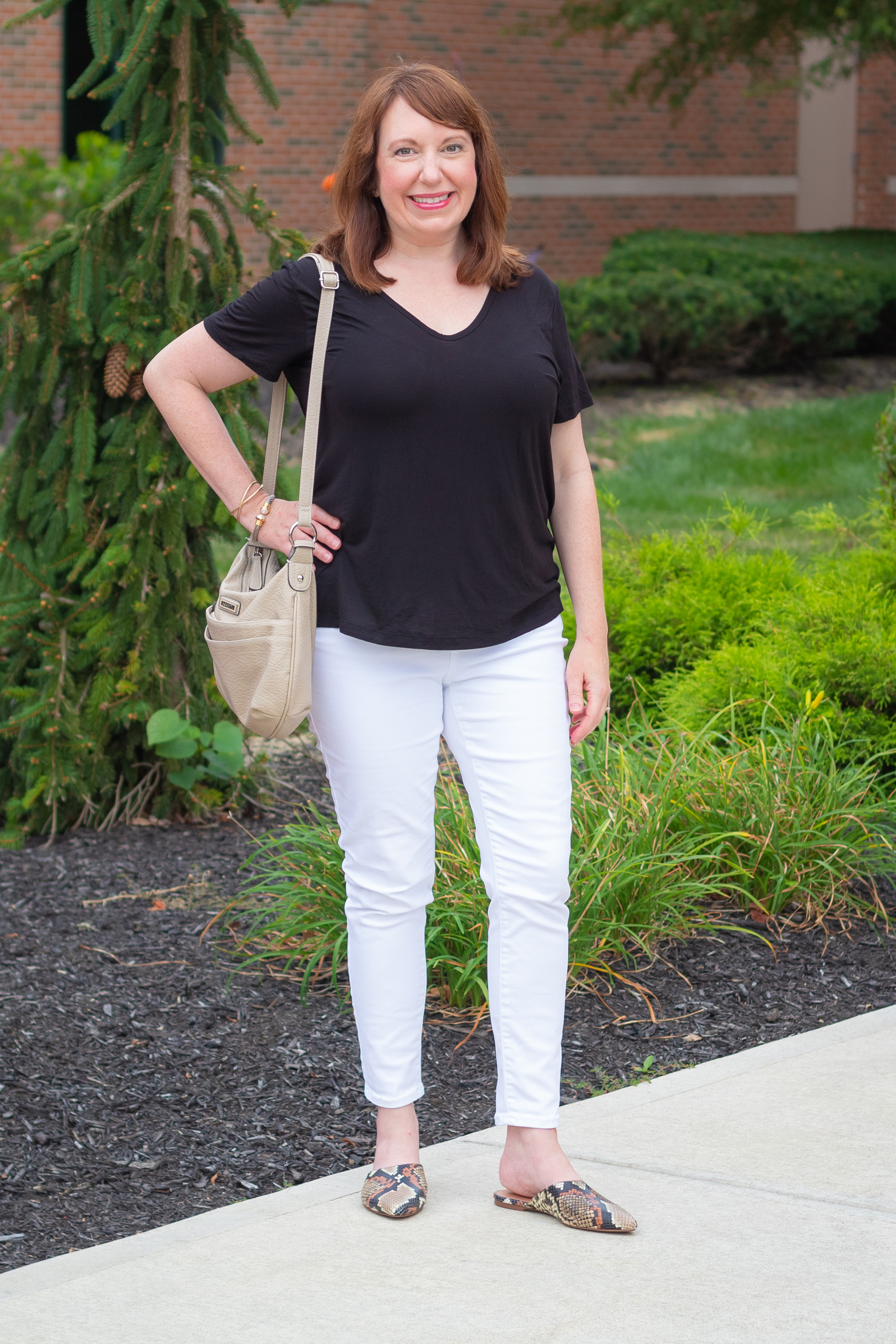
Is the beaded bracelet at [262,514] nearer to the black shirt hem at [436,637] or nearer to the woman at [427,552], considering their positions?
the woman at [427,552]

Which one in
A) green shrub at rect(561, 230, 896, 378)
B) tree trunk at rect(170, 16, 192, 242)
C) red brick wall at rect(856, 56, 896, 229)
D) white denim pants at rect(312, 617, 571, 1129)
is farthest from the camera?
red brick wall at rect(856, 56, 896, 229)

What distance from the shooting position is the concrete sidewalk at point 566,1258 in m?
2.46

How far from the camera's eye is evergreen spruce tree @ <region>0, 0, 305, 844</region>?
4953mm

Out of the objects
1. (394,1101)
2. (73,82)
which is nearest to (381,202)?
(394,1101)

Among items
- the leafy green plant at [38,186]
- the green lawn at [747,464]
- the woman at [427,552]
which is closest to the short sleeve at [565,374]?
the woman at [427,552]

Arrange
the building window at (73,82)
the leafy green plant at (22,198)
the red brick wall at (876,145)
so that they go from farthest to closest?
the red brick wall at (876,145), the building window at (73,82), the leafy green plant at (22,198)

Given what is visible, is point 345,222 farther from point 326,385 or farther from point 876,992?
Answer: point 876,992

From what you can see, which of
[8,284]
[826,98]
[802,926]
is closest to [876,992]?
[802,926]

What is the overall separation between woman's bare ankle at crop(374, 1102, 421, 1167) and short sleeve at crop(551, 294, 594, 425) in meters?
1.31

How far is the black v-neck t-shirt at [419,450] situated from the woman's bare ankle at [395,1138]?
0.89m

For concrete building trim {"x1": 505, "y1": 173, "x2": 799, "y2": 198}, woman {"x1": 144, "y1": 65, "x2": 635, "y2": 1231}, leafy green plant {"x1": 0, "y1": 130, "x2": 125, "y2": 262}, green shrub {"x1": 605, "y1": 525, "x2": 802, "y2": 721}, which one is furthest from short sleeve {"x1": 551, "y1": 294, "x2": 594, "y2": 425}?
concrete building trim {"x1": 505, "y1": 173, "x2": 799, "y2": 198}

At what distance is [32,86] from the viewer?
14.8 metres

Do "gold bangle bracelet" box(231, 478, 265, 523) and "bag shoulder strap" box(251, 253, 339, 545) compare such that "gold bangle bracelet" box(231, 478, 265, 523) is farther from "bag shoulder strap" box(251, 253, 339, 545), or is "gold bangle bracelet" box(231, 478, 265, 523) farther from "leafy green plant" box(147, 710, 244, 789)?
"leafy green plant" box(147, 710, 244, 789)

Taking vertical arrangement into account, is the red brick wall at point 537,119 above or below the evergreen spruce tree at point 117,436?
above
